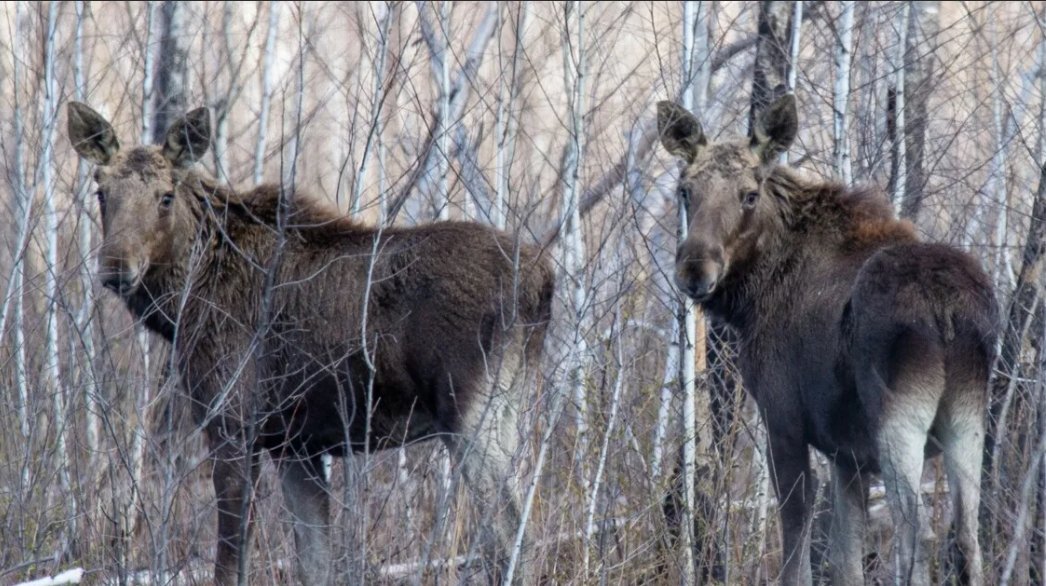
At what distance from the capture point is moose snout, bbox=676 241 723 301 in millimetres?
6473

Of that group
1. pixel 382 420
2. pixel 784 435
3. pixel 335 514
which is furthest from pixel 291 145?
pixel 784 435

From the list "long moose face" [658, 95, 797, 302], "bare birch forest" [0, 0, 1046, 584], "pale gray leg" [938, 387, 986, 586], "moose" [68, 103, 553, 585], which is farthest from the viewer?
"moose" [68, 103, 553, 585]

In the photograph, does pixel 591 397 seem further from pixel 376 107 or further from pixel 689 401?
pixel 376 107

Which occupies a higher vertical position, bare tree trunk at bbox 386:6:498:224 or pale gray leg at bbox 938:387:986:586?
bare tree trunk at bbox 386:6:498:224

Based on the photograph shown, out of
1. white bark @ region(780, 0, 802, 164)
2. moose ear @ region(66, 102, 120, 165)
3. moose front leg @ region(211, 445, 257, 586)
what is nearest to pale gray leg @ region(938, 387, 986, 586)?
white bark @ region(780, 0, 802, 164)

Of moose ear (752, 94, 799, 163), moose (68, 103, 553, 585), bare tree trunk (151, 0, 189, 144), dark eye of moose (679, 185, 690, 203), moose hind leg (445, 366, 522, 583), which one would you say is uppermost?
bare tree trunk (151, 0, 189, 144)

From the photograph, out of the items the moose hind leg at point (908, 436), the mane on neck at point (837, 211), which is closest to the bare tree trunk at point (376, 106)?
the mane on neck at point (837, 211)

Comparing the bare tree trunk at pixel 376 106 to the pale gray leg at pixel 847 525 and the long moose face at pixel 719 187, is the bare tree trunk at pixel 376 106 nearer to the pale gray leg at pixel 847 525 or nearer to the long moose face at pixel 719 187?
the long moose face at pixel 719 187

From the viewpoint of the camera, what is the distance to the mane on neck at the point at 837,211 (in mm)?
6562

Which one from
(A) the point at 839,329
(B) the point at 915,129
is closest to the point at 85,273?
(A) the point at 839,329

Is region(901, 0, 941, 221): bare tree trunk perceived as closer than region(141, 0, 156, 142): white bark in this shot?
Yes

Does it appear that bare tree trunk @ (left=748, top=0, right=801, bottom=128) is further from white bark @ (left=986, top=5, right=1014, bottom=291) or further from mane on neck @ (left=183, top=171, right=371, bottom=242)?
mane on neck @ (left=183, top=171, right=371, bottom=242)

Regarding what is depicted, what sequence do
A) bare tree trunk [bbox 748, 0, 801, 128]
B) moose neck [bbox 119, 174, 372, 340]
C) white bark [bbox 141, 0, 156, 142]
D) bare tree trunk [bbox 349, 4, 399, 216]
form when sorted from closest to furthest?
bare tree trunk [bbox 349, 4, 399, 216]
moose neck [bbox 119, 174, 372, 340]
bare tree trunk [bbox 748, 0, 801, 128]
white bark [bbox 141, 0, 156, 142]

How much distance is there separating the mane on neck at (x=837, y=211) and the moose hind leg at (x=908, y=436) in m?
0.89
